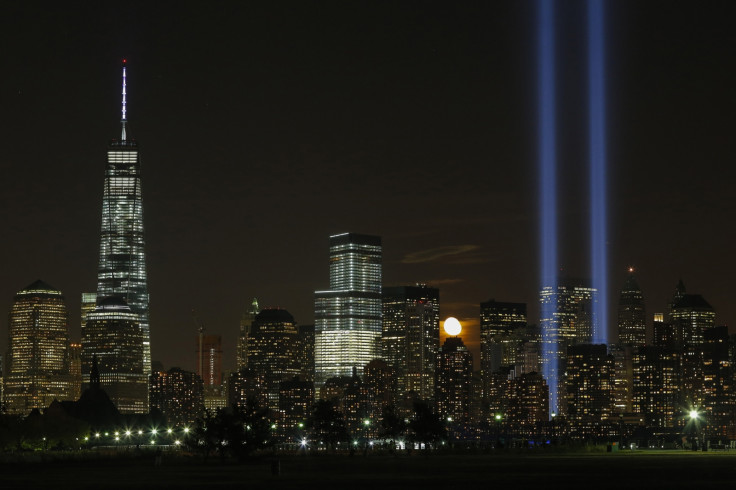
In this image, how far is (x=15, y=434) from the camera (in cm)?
16562

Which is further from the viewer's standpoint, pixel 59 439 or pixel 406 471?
pixel 59 439

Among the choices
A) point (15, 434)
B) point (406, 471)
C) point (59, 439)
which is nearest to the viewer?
point (406, 471)

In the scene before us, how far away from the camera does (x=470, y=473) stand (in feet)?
303

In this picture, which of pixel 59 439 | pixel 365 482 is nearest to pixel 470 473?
pixel 365 482

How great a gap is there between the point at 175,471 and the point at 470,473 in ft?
84.2

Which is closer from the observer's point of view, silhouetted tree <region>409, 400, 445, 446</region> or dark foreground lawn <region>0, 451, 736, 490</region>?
dark foreground lawn <region>0, 451, 736, 490</region>

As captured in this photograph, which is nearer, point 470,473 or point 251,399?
point 470,473

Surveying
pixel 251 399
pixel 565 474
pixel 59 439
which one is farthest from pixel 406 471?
pixel 59 439

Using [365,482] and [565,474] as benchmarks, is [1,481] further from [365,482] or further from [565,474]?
[565,474]

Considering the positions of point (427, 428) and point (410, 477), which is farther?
point (427, 428)

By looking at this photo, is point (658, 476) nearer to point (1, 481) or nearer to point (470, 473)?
point (470, 473)

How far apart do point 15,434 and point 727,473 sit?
104 metres

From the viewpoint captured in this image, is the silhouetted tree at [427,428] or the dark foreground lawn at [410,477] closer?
the dark foreground lawn at [410,477]

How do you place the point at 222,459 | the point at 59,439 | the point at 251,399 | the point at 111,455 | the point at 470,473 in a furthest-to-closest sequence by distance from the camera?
the point at 59,439 < the point at 111,455 < the point at 251,399 < the point at 222,459 < the point at 470,473
